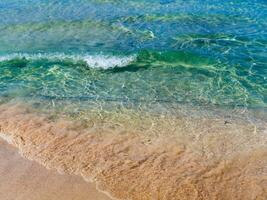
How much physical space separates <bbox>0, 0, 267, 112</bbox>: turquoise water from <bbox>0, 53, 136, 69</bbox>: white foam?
0.10 feet

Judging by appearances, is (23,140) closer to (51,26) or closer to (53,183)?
(53,183)

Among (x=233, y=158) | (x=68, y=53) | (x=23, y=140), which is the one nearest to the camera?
(x=233, y=158)

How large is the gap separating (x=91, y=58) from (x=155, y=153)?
19.2ft

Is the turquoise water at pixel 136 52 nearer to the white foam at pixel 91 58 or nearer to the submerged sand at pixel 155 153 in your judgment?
the white foam at pixel 91 58

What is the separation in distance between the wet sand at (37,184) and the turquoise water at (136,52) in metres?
3.05

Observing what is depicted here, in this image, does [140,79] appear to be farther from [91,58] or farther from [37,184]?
[37,184]

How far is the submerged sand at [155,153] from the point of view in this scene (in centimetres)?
707

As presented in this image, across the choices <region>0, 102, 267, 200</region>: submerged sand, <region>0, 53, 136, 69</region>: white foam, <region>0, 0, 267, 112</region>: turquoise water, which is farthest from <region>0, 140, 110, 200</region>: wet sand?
<region>0, 53, 136, 69</region>: white foam

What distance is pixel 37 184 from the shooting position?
726 centimetres

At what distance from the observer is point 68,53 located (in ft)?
44.6

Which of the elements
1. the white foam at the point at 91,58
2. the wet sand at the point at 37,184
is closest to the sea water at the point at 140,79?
the white foam at the point at 91,58

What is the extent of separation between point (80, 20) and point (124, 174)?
33.8 ft

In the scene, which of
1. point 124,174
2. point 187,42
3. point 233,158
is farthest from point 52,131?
point 187,42

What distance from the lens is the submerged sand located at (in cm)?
707
